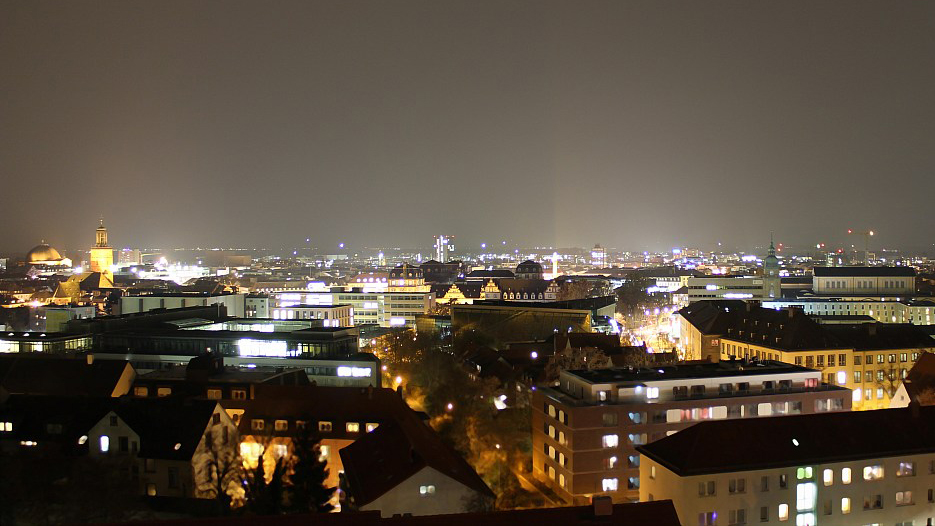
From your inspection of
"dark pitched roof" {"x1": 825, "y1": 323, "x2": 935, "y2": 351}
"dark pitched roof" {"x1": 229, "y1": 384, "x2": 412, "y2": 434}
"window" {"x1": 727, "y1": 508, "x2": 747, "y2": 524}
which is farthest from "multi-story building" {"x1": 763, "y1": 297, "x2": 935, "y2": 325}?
"dark pitched roof" {"x1": 229, "y1": 384, "x2": 412, "y2": 434}

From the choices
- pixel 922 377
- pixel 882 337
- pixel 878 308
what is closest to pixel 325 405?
pixel 922 377

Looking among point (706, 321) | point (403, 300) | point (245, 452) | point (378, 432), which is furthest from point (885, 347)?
point (403, 300)

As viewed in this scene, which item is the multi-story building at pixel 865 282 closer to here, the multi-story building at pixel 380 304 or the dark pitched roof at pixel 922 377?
the multi-story building at pixel 380 304

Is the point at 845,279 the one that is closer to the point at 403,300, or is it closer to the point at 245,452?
the point at 403,300

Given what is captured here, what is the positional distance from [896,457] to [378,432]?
37.1 ft

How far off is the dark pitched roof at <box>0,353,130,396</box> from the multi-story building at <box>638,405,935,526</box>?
57.1 ft

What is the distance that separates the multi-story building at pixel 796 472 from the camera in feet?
52.3

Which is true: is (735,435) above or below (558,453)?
above

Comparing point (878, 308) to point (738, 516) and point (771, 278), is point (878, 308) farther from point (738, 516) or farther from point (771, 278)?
point (738, 516)

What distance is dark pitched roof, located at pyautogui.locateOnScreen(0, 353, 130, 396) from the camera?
82.9ft

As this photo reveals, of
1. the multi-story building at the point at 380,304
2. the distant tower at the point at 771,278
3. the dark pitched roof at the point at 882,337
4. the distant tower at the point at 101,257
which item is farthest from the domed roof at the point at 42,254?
the dark pitched roof at the point at 882,337

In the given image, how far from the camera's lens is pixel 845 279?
71.2m

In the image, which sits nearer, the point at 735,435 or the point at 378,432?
the point at 735,435

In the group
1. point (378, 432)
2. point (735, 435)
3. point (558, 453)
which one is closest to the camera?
point (735, 435)
